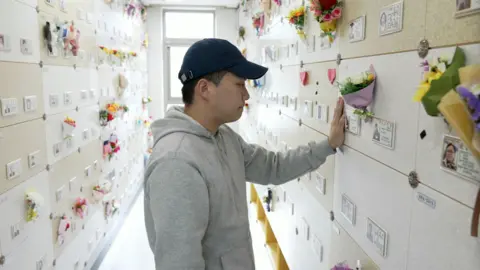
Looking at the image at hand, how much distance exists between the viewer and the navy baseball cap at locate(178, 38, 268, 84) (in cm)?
117

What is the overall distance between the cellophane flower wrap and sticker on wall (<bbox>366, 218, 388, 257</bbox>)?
0.37 m

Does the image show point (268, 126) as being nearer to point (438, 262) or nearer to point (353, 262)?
point (353, 262)

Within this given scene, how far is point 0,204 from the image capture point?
149cm

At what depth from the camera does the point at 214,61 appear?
3.82ft

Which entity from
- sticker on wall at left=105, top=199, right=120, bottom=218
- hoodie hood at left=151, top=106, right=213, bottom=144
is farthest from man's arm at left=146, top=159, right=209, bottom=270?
sticker on wall at left=105, top=199, right=120, bottom=218

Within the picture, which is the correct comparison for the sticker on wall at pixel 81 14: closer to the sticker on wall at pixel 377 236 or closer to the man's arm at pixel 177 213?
the man's arm at pixel 177 213

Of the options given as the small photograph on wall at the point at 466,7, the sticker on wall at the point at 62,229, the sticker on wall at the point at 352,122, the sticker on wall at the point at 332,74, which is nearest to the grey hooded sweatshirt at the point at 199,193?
the sticker on wall at the point at 352,122

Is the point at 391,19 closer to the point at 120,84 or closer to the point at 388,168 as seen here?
the point at 388,168

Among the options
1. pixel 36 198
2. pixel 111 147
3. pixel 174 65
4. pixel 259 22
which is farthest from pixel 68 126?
pixel 174 65

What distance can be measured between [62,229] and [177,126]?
4.68 ft

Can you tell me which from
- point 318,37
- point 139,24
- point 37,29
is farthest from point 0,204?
point 139,24

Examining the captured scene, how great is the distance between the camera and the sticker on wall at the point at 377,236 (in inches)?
41.9

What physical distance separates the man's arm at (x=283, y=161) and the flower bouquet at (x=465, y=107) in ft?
2.52

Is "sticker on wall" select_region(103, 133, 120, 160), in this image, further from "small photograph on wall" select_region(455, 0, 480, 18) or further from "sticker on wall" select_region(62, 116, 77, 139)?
"small photograph on wall" select_region(455, 0, 480, 18)
